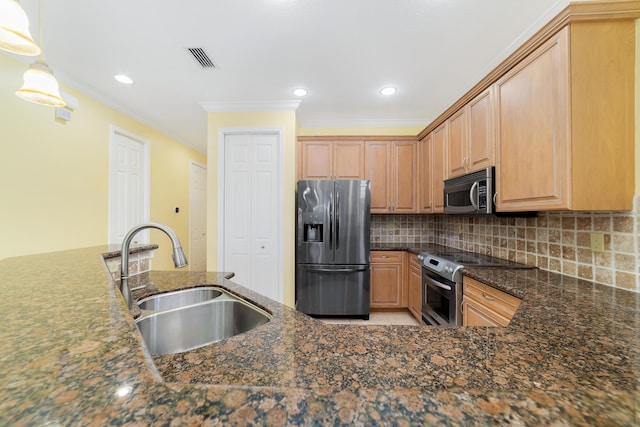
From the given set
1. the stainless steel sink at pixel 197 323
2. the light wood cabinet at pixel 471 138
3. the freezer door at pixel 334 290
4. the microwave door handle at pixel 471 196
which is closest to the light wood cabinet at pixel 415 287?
the freezer door at pixel 334 290

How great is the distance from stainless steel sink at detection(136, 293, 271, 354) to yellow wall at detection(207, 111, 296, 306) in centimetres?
166

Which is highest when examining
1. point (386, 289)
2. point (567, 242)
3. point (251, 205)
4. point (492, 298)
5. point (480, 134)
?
point (480, 134)

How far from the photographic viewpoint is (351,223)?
9.18 feet

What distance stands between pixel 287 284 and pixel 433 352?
7.77ft

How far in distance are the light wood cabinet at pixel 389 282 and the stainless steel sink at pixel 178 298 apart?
7.12 feet

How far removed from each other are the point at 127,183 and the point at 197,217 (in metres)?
1.80

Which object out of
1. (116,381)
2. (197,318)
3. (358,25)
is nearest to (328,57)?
(358,25)

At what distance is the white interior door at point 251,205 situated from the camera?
285cm

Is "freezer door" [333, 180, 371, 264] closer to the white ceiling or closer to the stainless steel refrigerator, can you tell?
the stainless steel refrigerator

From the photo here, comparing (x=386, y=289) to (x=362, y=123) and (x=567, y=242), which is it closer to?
(x=567, y=242)

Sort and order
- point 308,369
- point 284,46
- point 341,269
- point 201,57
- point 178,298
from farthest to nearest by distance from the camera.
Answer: point 341,269 → point 201,57 → point 284,46 → point 178,298 → point 308,369

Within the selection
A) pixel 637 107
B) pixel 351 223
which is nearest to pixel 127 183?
pixel 351 223

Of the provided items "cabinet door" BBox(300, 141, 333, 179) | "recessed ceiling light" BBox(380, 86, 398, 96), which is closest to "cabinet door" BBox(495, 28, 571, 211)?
"recessed ceiling light" BBox(380, 86, 398, 96)

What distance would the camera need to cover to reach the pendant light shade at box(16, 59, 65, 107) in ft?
4.09
